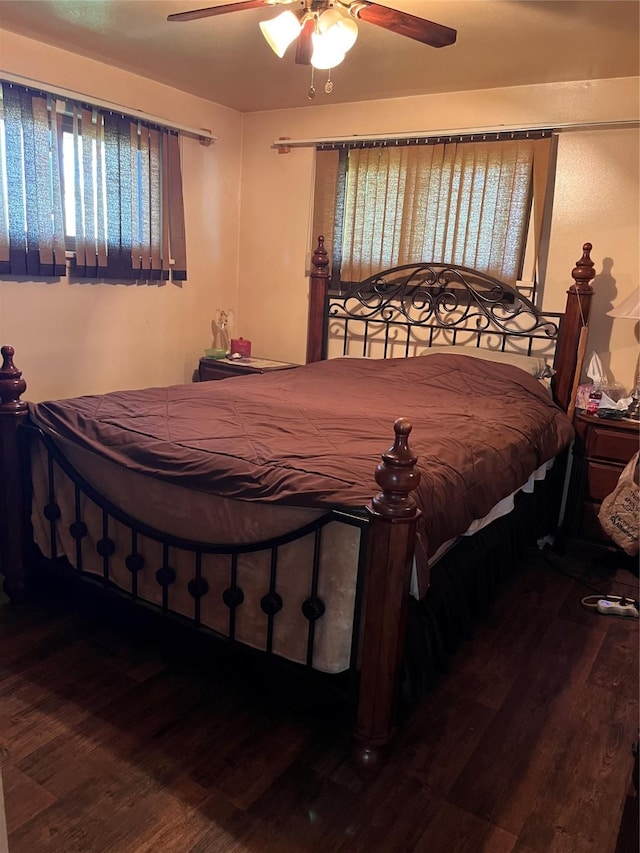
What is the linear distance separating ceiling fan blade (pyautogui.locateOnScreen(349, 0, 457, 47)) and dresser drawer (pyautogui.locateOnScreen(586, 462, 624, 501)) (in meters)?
1.96

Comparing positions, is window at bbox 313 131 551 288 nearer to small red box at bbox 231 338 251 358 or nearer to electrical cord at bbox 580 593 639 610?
small red box at bbox 231 338 251 358

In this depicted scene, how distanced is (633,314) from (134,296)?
269 centimetres

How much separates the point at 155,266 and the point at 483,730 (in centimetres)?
307

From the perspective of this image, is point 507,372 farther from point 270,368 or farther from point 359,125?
point 359,125

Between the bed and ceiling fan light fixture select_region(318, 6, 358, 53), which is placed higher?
ceiling fan light fixture select_region(318, 6, 358, 53)

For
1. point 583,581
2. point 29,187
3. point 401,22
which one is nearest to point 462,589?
point 583,581

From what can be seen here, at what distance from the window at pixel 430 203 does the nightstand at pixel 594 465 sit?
956mm

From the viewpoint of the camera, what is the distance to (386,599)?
1575mm

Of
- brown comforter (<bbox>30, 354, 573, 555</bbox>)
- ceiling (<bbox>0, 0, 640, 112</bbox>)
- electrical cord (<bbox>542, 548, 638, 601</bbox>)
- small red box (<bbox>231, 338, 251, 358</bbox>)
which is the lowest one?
electrical cord (<bbox>542, 548, 638, 601</bbox>)

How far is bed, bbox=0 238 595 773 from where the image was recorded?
1.65m

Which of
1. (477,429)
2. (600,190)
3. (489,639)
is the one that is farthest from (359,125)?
(489,639)

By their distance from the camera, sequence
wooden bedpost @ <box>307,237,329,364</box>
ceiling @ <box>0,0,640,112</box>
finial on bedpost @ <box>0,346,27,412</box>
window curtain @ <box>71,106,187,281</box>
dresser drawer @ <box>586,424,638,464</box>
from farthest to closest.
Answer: wooden bedpost @ <box>307,237,329,364</box>
window curtain @ <box>71,106,187,281</box>
dresser drawer @ <box>586,424,638,464</box>
ceiling @ <box>0,0,640,112</box>
finial on bedpost @ <box>0,346,27,412</box>

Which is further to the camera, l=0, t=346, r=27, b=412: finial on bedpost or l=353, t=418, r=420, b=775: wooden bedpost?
l=0, t=346, r=27, b=412: finial on bedpost

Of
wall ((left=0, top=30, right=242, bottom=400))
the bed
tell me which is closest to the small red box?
wall ((left=0, top=30, right=242, bottom=400))
